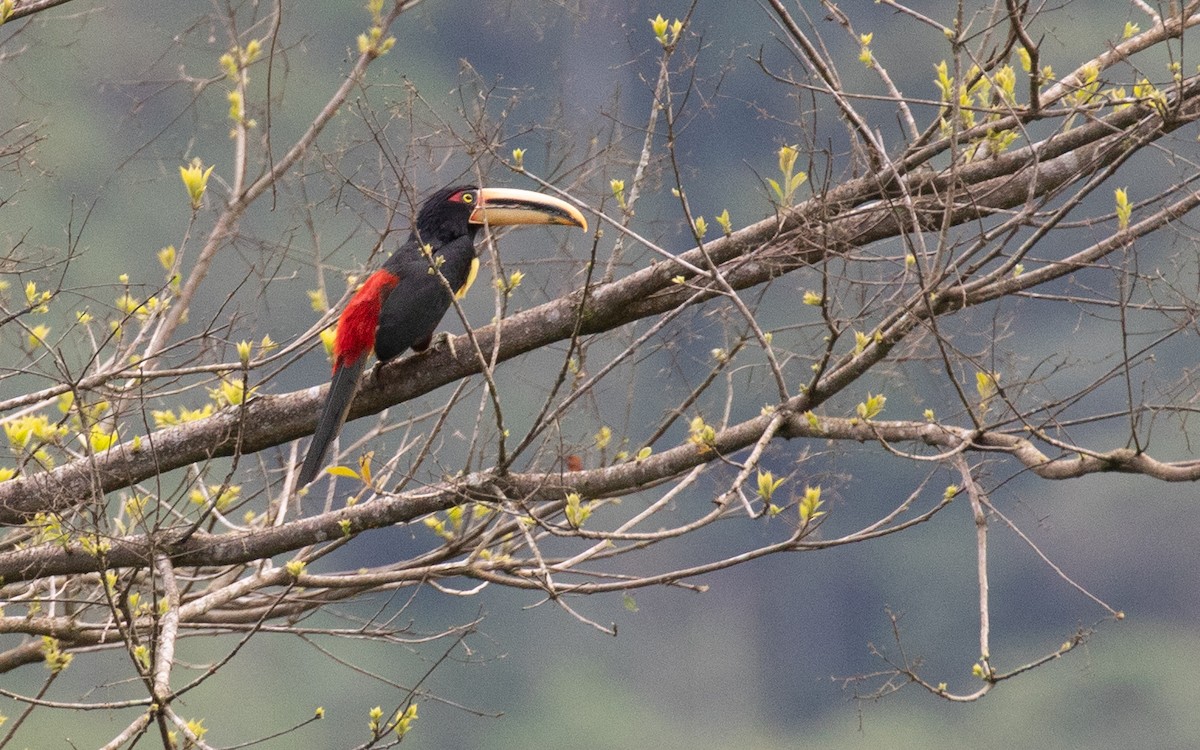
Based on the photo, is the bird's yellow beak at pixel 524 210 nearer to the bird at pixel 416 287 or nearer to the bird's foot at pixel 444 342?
the bird at pixel 416 287

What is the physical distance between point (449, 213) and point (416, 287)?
62cm

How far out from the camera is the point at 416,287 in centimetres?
452

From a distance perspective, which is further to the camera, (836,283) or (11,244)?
(11,244)

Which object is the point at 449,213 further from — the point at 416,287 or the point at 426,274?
the point at 416,287

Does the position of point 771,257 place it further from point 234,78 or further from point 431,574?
point 234,78

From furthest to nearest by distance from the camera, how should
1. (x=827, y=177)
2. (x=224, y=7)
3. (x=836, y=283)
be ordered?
1. (x=224, y=7)
2. (x=836, y=283)
3. (x=827, y=177)

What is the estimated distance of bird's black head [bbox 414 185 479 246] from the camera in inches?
198

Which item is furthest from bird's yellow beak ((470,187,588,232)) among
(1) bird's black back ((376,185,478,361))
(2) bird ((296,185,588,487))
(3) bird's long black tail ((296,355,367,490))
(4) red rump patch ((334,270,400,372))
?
(3) bird's long black tail ((296,355,367,490))

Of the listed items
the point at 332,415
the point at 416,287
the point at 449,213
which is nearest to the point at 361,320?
the point at 416,287

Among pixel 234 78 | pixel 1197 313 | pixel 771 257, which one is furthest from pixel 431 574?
pixel 1197 313

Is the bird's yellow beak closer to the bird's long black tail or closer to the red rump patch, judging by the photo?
the red rump patch

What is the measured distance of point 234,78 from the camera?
427 cm

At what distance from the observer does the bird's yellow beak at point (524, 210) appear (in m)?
4.87

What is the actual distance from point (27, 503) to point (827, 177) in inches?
106
